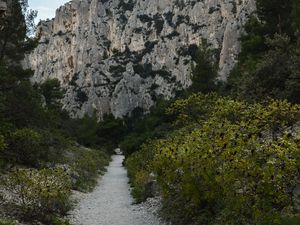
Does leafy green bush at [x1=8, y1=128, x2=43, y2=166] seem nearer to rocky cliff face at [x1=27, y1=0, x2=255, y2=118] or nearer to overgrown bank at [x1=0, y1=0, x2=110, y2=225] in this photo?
overgrown bank at [x1=0, y1=0, x2=110, y2=225]

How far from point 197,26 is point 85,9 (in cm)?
4497

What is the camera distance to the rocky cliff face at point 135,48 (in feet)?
309

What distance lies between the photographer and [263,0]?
3378 cm

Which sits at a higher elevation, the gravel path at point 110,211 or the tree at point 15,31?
the tree at point 15,31

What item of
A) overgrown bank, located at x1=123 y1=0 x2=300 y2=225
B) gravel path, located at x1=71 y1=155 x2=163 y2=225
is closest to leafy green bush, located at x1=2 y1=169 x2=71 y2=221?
gravel path, located at x1=71 y1=155 x2=163 y2=225

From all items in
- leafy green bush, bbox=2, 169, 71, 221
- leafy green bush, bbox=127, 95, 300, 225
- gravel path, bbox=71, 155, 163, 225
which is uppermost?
leafy green bush, bbox=127, 95, 300, 225

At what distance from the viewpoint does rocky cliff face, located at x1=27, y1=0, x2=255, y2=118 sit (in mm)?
94312

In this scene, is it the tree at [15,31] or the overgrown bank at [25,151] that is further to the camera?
the tree at [15,31]

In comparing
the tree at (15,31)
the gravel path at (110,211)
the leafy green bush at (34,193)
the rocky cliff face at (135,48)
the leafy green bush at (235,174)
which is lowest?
Answer: the gravel path at (110,211)

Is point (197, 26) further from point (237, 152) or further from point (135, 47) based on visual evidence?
point (237, 152)

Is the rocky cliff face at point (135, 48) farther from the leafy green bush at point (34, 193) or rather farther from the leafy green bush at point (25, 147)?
the leafy green bush at point (34, 193)

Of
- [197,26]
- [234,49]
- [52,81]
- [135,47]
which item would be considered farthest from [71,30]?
[52,81]

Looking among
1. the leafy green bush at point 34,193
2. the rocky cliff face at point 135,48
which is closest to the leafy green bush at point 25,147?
the leafy green bush at point 34,193

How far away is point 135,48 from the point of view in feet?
364
